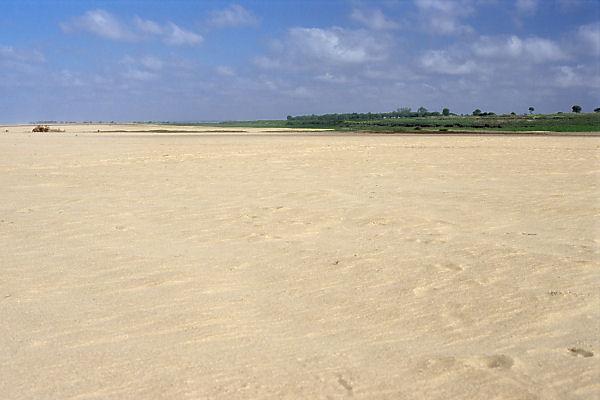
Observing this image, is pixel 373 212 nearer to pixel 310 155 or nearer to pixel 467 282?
pixel 467 282

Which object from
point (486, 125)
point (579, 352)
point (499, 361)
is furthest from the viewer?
point (486, 125)

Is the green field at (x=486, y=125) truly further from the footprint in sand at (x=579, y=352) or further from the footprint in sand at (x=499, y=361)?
the footprint in sand at (x=499, y=361)

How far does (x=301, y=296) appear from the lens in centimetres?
495

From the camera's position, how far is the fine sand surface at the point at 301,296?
11.6 ft

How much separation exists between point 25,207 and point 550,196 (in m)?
8.60

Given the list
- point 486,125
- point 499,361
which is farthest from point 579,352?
point 486,125

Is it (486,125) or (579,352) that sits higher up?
(579,352)

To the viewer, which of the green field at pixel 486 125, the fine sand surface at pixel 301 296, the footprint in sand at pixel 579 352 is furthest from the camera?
the green field at pixel 486 125

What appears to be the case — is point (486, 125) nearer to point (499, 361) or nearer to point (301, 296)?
A: point (301, 296)

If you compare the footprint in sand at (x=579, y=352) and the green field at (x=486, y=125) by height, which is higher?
the footprint in sand at (x=579, y=352)

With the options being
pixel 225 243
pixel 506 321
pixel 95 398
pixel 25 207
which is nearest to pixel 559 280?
pixel 506 321

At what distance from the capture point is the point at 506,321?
14.2 feet

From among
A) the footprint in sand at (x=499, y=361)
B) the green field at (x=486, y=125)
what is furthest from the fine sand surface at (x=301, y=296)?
the green field at (x=486, y=125)

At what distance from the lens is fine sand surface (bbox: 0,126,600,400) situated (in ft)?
11.6
